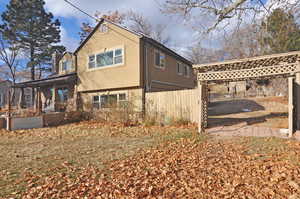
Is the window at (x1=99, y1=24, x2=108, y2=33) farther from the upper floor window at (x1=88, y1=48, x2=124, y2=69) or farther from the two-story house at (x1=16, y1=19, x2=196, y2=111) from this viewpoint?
the upper floor window at (x1=88, y1=48, x2=124, y2=69)

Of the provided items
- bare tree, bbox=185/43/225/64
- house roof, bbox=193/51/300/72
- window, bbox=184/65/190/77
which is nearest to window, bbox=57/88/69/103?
window, bbox=184/65/190/77

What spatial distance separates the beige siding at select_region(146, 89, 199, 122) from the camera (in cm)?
1040

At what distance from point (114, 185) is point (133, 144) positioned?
3317 millimetres

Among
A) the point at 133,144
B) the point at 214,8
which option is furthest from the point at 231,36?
the point at 133,144

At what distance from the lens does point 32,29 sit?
26469 millimetres

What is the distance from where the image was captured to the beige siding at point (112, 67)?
1230 cm

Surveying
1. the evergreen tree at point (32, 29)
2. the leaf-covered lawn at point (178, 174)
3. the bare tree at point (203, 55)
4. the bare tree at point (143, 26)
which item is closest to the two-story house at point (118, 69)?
the leaf-covered lawn at point (178, 174)

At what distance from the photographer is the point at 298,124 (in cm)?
763

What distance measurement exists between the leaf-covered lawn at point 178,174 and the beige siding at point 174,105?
4.40m

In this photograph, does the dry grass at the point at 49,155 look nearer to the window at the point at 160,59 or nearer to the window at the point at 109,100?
the window at the point at 109,100

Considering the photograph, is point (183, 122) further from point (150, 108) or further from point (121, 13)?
point (121, 13)

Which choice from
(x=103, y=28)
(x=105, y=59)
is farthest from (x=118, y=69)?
(x=103, y=28)

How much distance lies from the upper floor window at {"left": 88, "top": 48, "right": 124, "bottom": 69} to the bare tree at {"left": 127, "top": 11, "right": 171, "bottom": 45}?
58.0 ft

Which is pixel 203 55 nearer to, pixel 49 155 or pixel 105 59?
pixel 105 59
